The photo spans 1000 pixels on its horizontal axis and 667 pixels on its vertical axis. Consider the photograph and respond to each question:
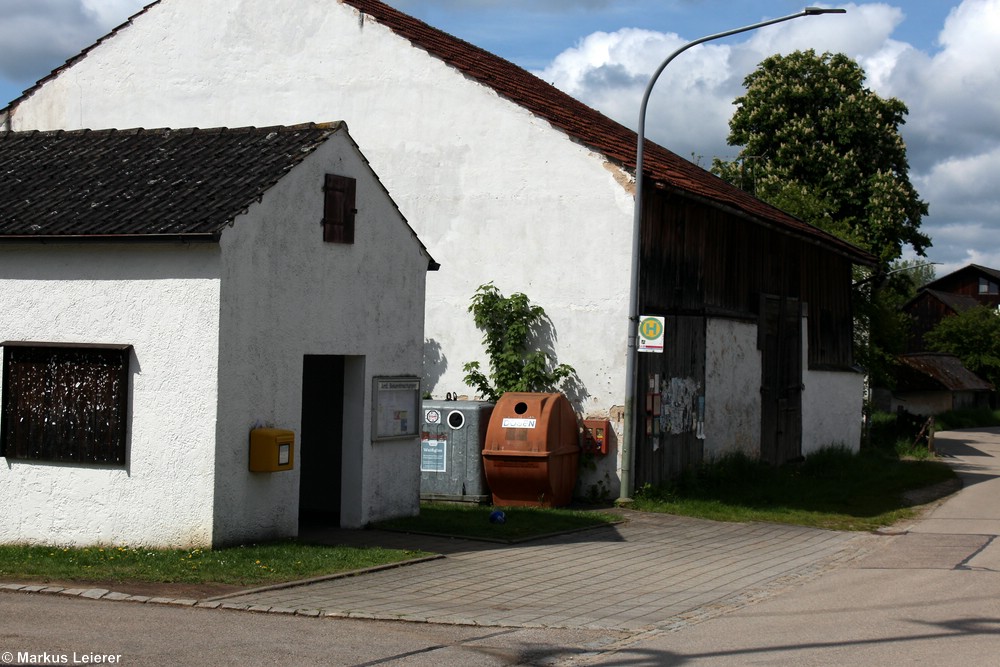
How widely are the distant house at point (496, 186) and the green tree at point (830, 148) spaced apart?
63.3 ft

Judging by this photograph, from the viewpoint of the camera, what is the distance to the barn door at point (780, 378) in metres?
24.4

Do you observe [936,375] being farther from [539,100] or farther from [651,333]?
[651,333]

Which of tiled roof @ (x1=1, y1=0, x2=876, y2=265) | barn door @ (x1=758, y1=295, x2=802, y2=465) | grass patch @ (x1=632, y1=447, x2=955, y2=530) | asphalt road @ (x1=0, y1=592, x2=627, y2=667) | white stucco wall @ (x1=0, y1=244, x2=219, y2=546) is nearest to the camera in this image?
asphalt road @ (x1=0, y1=592, x2=627, y2=667)

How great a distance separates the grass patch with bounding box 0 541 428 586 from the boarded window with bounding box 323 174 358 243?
347 centimetres

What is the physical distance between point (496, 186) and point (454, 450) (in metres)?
4.40

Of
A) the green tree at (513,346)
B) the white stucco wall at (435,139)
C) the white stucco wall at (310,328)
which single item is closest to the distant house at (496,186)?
the white stucco wall at (435,139)

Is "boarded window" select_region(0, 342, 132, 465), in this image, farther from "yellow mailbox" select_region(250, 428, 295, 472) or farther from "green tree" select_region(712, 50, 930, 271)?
"green tree" select_region(712, 50, 930, 271)

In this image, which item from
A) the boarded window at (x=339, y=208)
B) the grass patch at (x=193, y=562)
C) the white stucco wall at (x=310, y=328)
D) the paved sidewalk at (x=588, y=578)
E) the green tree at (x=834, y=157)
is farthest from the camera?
the green tree at (x=834, y=157)

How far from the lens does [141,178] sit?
1385 cm

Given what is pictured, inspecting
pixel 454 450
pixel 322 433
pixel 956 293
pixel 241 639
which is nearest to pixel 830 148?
pixel 454 450

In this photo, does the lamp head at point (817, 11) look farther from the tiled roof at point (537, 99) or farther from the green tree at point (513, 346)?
the green tree at point (513, 346)

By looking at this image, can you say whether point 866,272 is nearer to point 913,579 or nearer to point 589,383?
point 589,383

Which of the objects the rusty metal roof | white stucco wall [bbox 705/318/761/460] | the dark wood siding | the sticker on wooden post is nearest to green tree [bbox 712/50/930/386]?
the dark wood siding

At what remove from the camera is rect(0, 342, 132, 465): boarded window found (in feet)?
41.3
